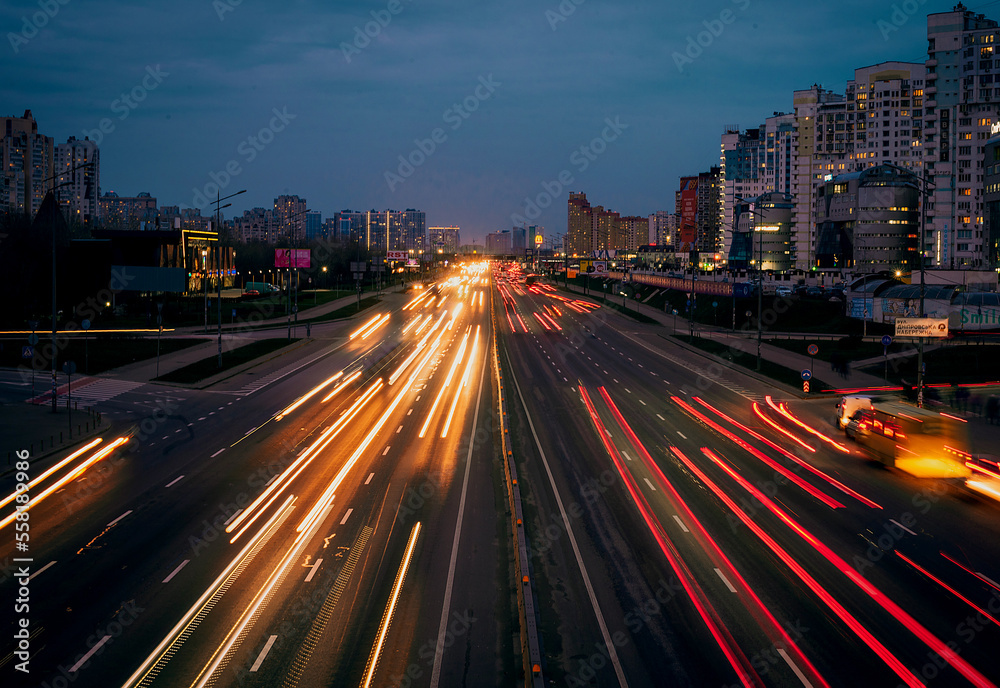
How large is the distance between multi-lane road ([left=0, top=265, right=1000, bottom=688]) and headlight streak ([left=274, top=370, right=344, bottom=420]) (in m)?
0.64

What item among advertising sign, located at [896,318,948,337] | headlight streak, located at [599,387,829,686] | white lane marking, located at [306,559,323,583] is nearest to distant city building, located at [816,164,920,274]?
advertising sign, located at [896,318,948,337]

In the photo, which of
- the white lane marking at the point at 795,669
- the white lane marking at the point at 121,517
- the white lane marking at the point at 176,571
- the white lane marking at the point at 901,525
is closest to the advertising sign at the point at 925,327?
the white lane marking at the point at 901,525

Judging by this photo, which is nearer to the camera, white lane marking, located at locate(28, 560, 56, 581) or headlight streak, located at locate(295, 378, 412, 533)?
white lane marking, located at locate(28, 560, 56, 581)

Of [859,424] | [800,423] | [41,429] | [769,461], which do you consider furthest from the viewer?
[800,423]

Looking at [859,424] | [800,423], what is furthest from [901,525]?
[800,423]

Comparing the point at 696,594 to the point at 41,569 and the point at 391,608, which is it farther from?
the point at 41,569

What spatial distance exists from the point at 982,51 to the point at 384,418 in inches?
5393

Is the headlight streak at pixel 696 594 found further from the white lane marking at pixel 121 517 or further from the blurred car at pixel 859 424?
the white lane marking at pixel 121 517

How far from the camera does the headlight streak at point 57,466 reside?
2142 cm

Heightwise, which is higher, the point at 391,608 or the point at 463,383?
the point at 463,383

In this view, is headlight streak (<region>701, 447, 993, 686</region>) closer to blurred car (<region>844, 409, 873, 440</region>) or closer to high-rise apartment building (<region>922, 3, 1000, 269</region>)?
blurred car (<region>844, 409, 873, 440</region>)

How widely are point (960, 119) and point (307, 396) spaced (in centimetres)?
12774

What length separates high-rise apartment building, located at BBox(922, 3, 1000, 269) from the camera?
4823 inches

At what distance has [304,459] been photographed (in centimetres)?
2625
